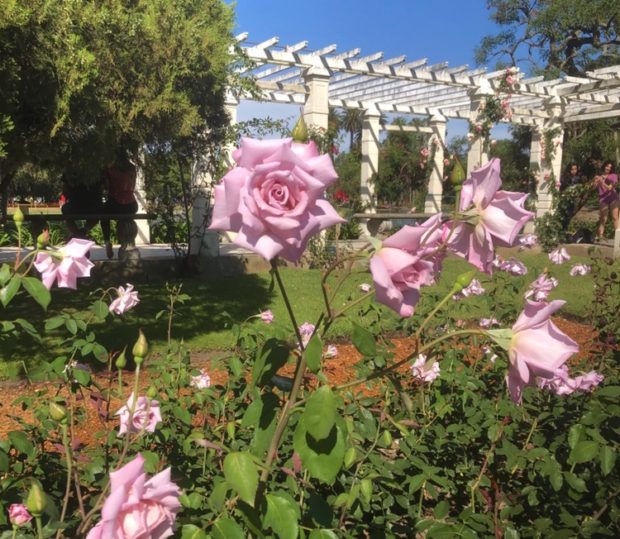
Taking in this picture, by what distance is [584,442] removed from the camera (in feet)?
4.13

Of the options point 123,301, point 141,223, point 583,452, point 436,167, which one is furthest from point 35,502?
point 436,167

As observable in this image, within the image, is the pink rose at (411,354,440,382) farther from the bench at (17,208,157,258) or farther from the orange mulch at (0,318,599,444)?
the bench at (17,208,157,258)

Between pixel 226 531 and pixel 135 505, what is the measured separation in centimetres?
16

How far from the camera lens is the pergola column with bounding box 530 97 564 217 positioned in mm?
12164

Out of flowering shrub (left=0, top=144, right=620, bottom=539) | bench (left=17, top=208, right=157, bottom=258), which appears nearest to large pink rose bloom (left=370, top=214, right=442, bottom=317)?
flowering shrub (left=0, top=144, right=620, bottom=539)

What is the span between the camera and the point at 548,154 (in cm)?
1230

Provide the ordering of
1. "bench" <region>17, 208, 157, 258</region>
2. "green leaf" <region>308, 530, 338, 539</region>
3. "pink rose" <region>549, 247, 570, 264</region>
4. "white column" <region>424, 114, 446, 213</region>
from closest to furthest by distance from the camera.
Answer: "green leaf" <region>308, 530, 338, 539</region> < "pink rose" <region>549, 247, 570, 264</region> < "bench" <region>17, 208, 157, 258</region> < "white column" <region>424, 114, 446, 213</region>

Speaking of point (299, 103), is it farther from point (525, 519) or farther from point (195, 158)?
point (525, 519)

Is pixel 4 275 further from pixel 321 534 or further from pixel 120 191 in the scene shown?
pixel 120 191

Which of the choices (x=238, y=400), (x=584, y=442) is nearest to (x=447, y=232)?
(x=584, y=442)

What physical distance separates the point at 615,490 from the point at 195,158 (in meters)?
6.67

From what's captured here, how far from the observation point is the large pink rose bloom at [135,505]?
1.87 feet

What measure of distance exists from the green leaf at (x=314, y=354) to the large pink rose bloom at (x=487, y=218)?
0.22 metres

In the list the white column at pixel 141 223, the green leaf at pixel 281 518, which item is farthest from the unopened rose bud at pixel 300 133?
the white column at pixel 141 223
